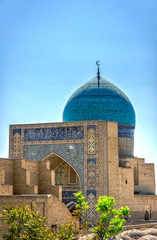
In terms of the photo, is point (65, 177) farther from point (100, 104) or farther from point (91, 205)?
point (100, 104)

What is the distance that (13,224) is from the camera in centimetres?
1125

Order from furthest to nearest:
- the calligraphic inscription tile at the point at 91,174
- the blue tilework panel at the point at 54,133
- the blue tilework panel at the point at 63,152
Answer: the blue tilework panel at the point at 54,133 → the blue tilework panel at the point at 63,152 → the calligraphic inscription tile at the point at 91,174

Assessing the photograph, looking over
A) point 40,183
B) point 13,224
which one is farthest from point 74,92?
point 13,224

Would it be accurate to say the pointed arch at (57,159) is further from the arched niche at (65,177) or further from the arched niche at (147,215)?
the arched niche at (147,215)

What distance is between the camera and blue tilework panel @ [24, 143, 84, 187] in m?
20.2

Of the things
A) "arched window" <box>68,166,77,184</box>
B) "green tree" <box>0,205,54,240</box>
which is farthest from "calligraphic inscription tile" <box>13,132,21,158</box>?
"green tree" <box>0,205,54,240</box>

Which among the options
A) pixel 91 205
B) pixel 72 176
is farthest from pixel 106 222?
pixel 72 176

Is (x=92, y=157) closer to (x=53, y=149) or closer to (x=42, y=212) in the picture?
(x=53, y=149)

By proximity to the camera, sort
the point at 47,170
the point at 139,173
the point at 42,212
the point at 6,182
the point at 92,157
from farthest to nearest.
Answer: the point at 139,173
the point at 92,157
the point at 47,170
the point at 6,182
the point at 42,212

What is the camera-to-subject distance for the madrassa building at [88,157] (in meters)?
18.6

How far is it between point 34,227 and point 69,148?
959 cm

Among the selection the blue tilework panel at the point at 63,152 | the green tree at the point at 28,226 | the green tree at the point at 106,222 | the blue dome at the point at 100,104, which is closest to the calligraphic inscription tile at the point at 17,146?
the blue tilework panel at the point at 63,152

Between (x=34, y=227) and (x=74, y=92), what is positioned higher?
A: (x=74, y=92)

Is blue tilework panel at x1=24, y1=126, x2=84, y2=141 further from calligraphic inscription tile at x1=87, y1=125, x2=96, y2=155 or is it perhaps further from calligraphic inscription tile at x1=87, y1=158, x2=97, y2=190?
calligraphic inscription tile at x1=87, y1=158, x2=97, y2=190
